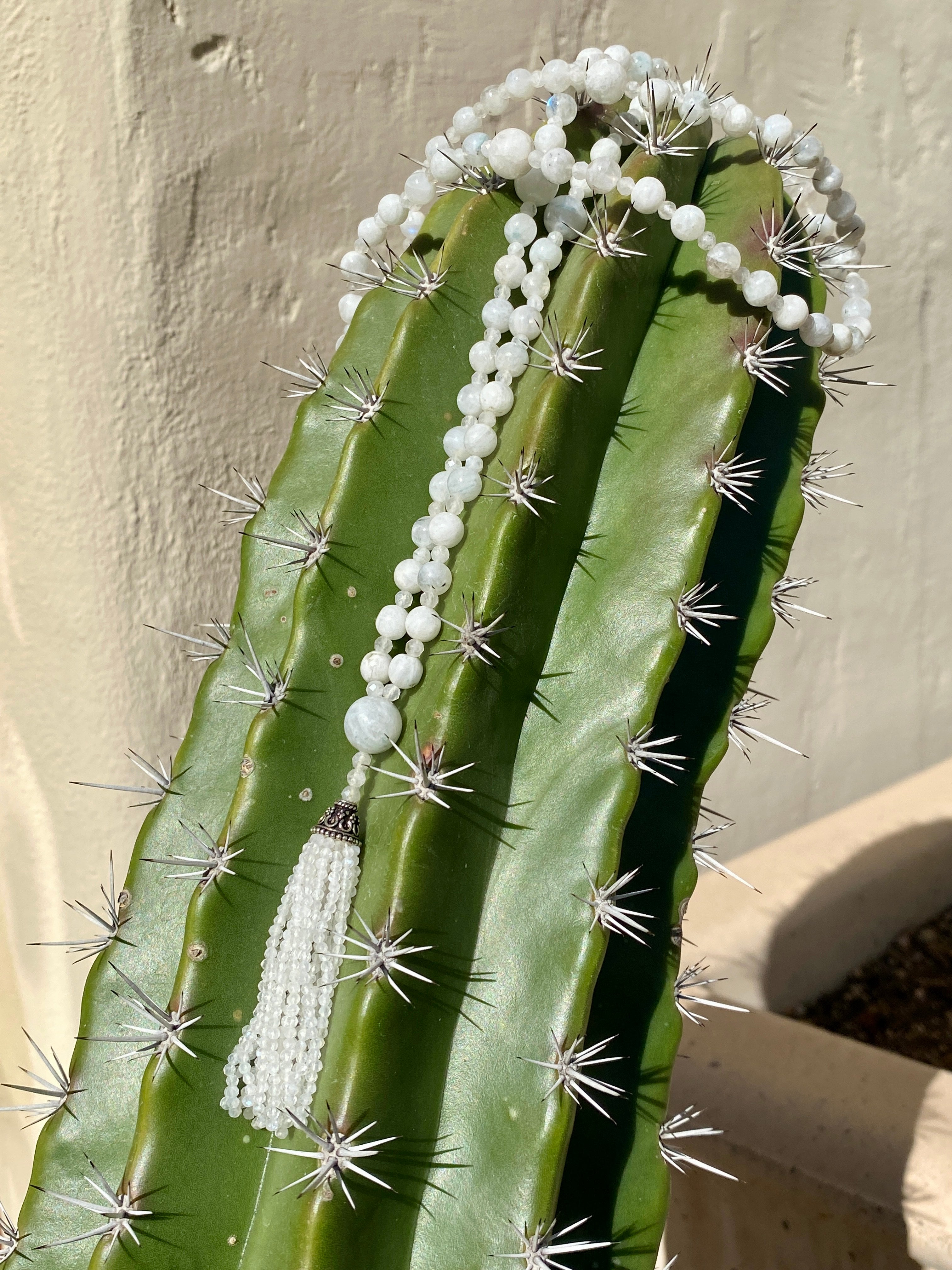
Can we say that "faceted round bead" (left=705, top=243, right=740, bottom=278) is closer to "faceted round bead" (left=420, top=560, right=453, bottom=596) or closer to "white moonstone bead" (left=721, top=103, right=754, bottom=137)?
"white moonstone bead" (left=721, top=103, right=754, bottom=137)

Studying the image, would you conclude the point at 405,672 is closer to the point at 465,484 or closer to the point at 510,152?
the point at 465,484

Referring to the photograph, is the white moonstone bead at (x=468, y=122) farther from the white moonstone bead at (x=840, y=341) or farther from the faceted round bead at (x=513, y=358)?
the white moonstone bead at (x=840, y=341)

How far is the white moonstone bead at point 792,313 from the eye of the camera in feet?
2.20

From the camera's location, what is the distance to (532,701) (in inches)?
26.5

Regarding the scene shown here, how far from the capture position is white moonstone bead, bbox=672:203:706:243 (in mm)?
668

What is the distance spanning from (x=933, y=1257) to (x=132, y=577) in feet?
3.76

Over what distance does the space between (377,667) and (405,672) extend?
0.02 meters

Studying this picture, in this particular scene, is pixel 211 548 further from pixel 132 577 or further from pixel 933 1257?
pixel 933 1257

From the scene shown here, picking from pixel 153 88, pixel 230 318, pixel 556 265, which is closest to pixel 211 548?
pixel 230 318

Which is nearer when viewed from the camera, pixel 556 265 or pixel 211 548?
pixel 556 265

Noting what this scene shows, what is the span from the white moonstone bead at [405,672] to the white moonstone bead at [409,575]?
0.16ft

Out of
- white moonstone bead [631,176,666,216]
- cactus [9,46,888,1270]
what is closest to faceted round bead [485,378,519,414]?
cactus [9,46,888,1270]

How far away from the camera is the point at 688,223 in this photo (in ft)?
2.19

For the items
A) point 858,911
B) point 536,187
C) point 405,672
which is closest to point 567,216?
point 536,187
